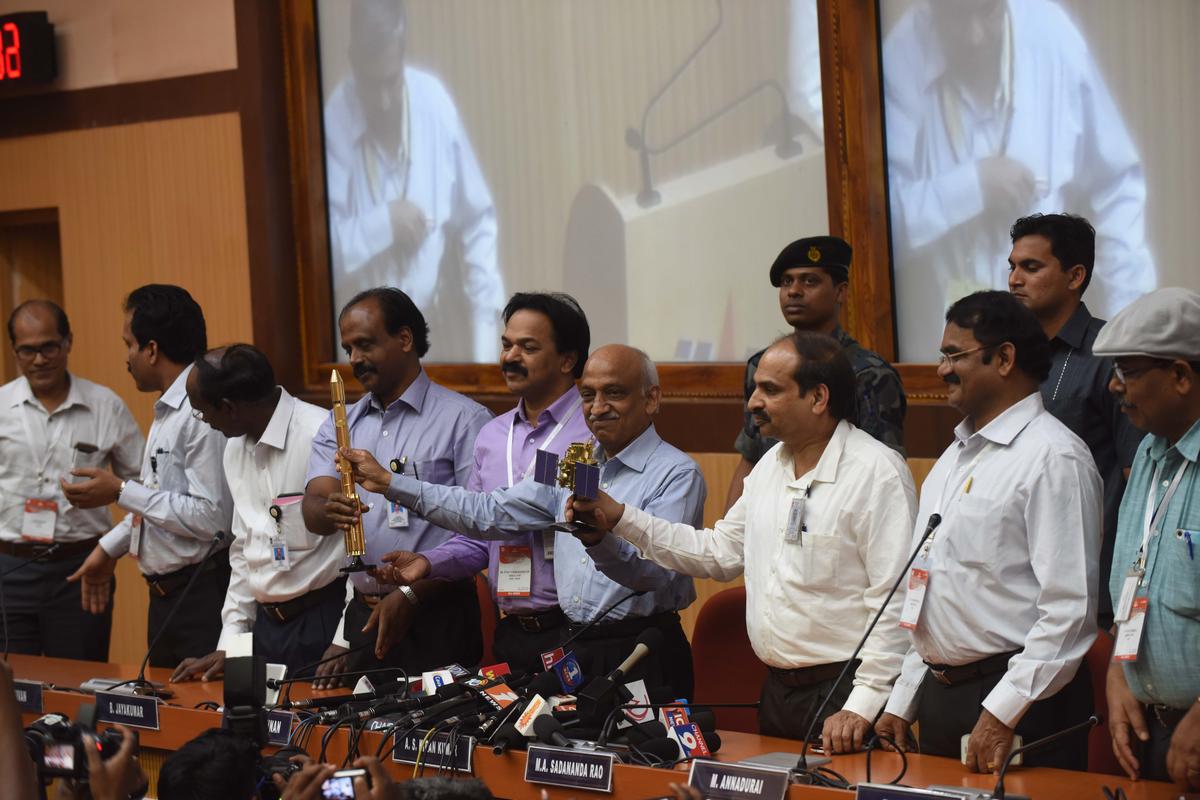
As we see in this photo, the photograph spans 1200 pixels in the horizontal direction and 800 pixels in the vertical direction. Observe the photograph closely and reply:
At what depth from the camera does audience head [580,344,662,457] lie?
11.5 feet

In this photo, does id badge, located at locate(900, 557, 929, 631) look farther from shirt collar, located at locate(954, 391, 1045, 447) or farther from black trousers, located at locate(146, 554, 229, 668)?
black trousers, located at locate(146, 554, 229, 668)

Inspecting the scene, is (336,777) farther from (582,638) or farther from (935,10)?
(935,10)

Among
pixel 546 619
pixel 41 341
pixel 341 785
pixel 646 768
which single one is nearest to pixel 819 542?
pixel 646 768

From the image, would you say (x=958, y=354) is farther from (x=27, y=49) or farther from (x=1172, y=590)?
(x=27, y=49)

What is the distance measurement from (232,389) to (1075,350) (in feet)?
7.53

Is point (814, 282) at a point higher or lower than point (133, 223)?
lower

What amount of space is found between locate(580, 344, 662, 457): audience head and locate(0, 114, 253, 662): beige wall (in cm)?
328

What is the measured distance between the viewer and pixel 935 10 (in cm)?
479

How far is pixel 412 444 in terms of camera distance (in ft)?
13.1

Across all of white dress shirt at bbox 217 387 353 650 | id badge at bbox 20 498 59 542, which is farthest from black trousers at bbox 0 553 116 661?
white dress shirt at bbox 217 387 353 650

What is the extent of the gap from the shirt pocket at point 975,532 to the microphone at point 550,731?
2.82 ft

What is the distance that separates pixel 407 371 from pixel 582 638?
1038mm

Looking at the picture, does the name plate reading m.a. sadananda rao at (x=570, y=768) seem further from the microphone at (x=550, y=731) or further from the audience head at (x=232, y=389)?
the audience head at (x=232, y=389)

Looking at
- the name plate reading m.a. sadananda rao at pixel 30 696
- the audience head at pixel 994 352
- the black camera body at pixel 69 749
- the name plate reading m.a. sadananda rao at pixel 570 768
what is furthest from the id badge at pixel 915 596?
the name plate reading m.a. sadananda rao at pixel 30 696
